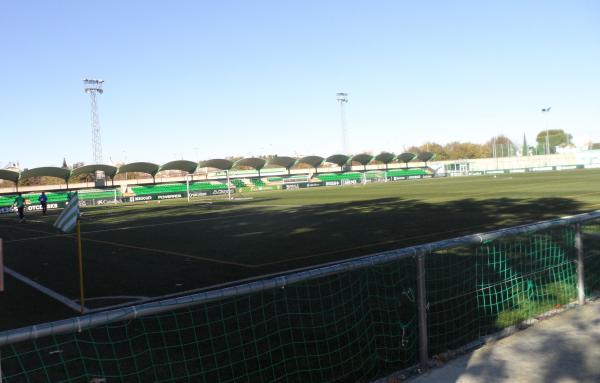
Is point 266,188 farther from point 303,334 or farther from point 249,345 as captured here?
point 249,345

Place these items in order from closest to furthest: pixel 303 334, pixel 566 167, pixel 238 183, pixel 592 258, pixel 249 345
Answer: pixel 249 345 → pixel 303 334 → pixel 592 258 → pixel 238 183 → pixel 566 167

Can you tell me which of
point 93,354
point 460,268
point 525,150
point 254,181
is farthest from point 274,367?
point 525,150

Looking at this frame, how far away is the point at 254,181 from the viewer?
70.4m

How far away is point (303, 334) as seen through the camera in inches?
237

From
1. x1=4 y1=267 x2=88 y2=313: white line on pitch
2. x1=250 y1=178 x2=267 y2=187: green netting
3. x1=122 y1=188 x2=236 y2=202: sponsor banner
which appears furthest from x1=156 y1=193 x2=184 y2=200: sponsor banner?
x1=4 y1=267 x2=88 y2=313: white line on pitch

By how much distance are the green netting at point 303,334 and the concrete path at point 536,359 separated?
Answer: 1.75 ft

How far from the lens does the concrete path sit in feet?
14.0

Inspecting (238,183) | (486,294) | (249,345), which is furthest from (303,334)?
(238,183)

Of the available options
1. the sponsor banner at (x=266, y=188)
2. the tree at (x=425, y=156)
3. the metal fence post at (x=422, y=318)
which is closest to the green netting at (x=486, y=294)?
the metal fence post at (x=422, y=318)

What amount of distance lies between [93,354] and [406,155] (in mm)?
A: 88314

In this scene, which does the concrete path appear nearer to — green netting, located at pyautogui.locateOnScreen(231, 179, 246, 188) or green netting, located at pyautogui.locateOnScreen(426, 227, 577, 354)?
green netting, located at pyautogui.locateOnScreen(426, 227, 577, 354)

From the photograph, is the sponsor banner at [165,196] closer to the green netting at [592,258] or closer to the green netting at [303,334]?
the green netting at [592,258]

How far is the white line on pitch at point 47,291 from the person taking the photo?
8.45 meters

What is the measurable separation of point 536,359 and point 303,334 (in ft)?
8.28
